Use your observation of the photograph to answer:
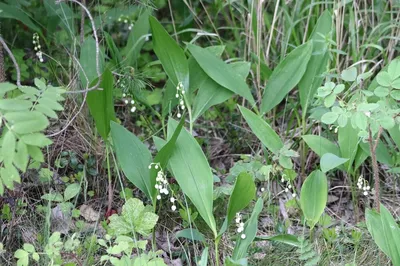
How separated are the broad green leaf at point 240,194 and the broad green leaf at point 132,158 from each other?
1.12ft

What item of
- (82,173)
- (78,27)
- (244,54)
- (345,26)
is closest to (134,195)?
(82,173)

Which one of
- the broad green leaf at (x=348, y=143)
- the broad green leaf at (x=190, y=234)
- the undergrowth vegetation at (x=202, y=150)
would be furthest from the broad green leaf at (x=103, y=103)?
the broad green leaf at (x=348, y=143)

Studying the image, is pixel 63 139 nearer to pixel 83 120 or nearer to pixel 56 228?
pixel 83 120

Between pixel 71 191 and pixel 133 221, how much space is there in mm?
358

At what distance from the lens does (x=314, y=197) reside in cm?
264

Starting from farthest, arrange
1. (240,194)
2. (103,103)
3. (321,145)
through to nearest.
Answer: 1. (321,145)
2. (103,103)
3. (240,194)

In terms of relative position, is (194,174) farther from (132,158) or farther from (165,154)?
(132,158)

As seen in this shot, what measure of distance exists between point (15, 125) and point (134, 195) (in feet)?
3.52

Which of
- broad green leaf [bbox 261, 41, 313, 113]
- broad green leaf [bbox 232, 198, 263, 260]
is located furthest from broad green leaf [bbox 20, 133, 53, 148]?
broad green leaf [bbox 261, 41, 313, 113]

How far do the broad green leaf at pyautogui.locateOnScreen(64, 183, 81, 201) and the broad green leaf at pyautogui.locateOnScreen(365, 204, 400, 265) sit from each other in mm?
1118

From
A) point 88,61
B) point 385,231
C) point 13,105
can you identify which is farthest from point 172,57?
point 385,231

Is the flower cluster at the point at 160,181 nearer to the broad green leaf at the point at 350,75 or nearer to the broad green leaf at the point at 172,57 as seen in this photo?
the broad green leaf at the point at 172,57

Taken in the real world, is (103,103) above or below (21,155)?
below

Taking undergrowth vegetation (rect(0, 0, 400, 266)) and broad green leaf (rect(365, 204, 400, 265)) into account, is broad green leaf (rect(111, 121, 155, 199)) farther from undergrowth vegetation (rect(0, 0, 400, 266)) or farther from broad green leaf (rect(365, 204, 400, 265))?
broad green leaf (rect(365, 204, 400, 265))
